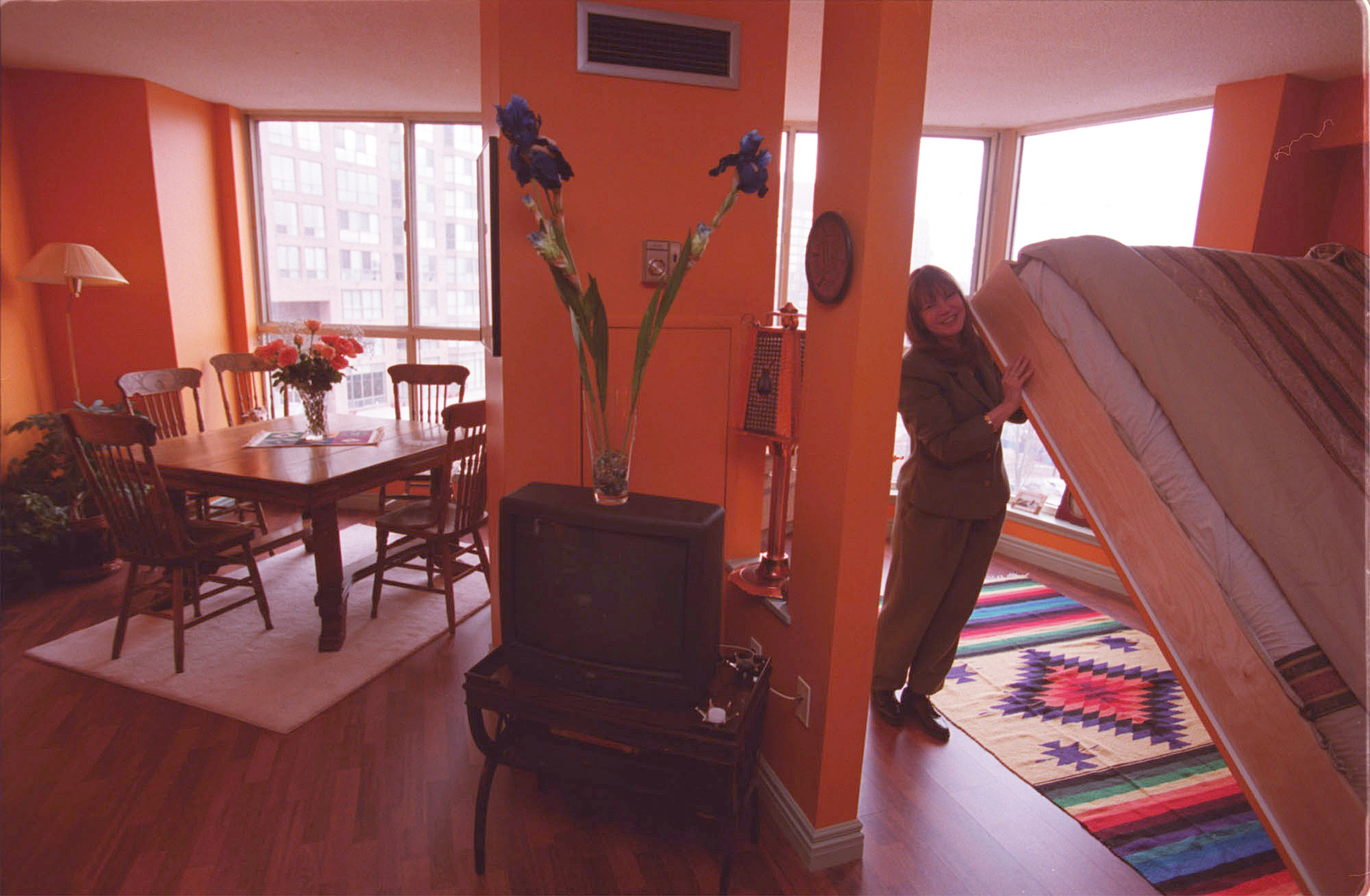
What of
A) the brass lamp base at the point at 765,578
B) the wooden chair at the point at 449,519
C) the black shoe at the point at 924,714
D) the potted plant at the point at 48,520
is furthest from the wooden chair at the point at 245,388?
the black shoe at the point at 924,714

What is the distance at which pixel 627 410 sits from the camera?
2139 millimetres

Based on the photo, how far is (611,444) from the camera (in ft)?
6.77

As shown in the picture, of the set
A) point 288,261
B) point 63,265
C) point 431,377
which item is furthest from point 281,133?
point 431,377

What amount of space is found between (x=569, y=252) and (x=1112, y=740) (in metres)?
2.43

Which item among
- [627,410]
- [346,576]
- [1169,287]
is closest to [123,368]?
[346,576]

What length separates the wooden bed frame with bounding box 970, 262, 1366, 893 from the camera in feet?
3.60

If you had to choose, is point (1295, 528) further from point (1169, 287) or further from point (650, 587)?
point (650, 587)

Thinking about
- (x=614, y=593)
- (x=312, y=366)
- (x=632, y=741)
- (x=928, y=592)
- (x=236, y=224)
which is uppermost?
(x=236, y=224)

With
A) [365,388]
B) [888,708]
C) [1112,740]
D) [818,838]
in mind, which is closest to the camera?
[818,838]

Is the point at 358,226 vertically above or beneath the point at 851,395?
above

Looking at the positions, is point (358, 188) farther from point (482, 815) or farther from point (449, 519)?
point (482, 815)

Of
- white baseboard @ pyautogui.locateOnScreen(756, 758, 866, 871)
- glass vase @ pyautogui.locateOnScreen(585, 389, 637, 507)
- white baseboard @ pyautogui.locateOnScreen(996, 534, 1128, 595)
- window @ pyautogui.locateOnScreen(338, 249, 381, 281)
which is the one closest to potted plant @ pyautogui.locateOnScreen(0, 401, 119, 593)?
window @ pyautogui.locateOnScreen(338, 249, 381, 281)

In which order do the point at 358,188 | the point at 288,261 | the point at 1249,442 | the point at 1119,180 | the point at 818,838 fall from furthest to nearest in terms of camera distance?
the point at 288,261, the point at 358,188, the point at 1119,180, the point at 818,838, the point at 1249,442

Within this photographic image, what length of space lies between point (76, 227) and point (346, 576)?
2454 mm
